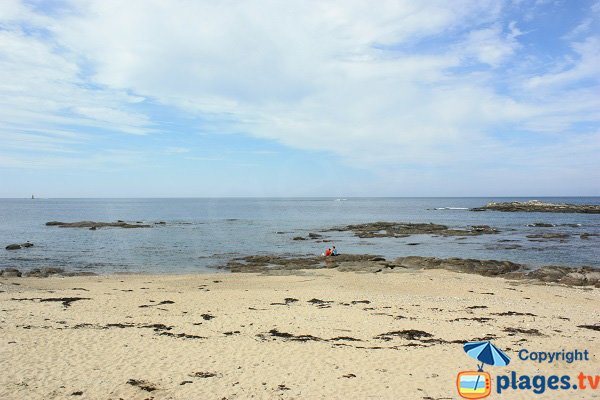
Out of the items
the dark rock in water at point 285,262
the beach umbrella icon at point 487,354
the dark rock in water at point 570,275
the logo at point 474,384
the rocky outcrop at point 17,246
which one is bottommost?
the dark rock in water at point 285,262

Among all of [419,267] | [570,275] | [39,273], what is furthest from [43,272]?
[570,275]

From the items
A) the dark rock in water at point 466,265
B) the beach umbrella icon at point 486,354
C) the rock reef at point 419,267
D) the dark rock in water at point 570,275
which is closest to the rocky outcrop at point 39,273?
the rock reef at point 419,267

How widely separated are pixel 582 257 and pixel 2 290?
A: 4033 centimetres

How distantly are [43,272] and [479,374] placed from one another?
28.2m

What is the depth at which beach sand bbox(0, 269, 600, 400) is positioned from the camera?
973cm

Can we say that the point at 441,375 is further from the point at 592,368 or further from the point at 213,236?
the point at 213,236

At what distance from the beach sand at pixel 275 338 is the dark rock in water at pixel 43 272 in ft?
16.5

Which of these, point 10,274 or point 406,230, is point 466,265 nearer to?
point 406,230

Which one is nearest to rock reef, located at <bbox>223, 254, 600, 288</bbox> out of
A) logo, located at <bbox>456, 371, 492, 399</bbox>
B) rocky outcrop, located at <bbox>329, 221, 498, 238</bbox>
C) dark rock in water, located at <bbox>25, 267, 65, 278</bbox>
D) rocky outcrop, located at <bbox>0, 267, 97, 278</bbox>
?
rocky outcrop, located at <bbox>0, 267, 97, 278</bbox>

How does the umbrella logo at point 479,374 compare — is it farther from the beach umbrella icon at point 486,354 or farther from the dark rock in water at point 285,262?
the dark rock in water at point 285,262

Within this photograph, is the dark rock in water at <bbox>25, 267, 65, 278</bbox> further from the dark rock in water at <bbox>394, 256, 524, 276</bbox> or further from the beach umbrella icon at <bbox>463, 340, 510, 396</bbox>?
the beach umbrella icon at <bbox>463, 340, 510, 396</bbox>

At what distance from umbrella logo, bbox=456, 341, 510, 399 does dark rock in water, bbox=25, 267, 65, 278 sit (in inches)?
1053

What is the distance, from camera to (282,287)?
22.8 meters

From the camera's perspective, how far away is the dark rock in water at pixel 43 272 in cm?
2706
